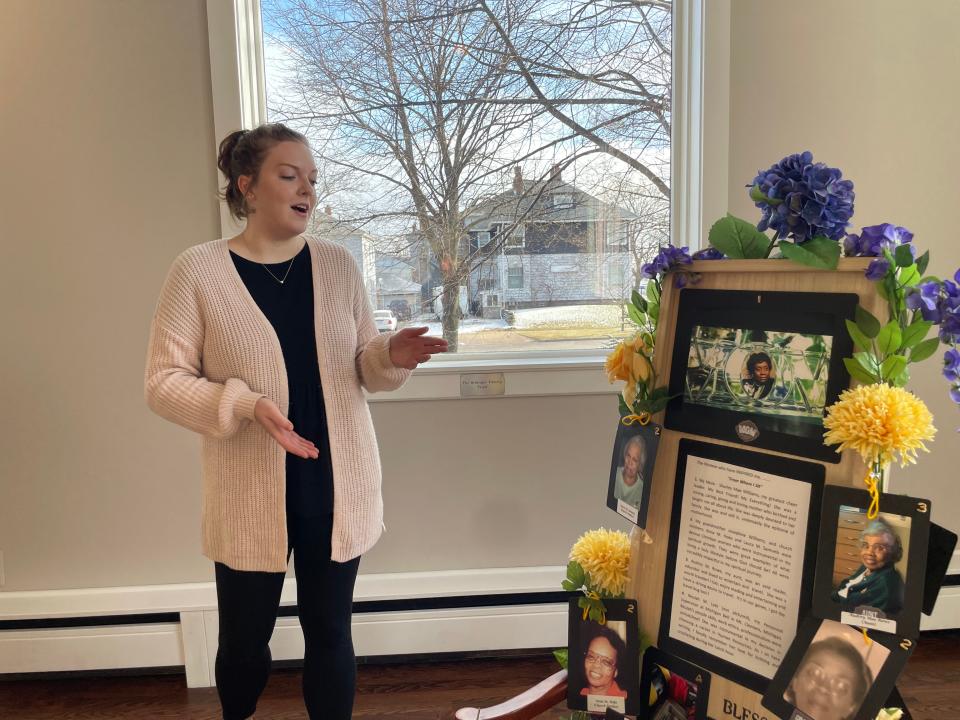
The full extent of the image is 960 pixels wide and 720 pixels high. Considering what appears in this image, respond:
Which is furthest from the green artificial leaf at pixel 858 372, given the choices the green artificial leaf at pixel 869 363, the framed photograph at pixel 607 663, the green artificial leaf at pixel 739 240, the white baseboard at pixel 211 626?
the white baseboard at pixel 211 626

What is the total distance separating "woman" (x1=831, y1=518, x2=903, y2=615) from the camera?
72 centimetres

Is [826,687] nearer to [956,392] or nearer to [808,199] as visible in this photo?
[956,392]

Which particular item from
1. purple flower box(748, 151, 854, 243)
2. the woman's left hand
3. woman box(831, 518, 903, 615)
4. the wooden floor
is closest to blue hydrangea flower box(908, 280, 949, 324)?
purple flower box(748, 151, 854, 243)

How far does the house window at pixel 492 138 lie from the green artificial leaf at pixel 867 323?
1215 millimetres

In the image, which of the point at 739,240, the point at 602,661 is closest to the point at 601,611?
the point at 602,661

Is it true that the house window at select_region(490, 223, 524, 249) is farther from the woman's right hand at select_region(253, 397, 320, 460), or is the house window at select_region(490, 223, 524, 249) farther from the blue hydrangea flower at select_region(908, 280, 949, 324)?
the blue hydrangea flower at select_region(908, 280, 949, 324)

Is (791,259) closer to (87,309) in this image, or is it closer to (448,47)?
(448,47)

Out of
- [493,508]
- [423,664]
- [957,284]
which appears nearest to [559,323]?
[493,508]

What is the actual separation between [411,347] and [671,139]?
1.17 metres

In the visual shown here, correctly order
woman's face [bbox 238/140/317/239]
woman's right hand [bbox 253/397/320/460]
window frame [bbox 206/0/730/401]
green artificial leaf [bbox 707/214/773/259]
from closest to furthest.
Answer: green artificial leaf [bbox 707/214/773/259], woman's right hand [bbox 253/397/320/460], woman's face [bbox 238/140/317/239], window frame [bbox 206/0/730/401]

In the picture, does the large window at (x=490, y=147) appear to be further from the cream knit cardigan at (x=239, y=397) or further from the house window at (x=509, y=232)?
the cream knit cardigan at (x=239, y=397)

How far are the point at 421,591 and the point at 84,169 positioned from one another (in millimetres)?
1560

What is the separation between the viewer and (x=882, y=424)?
28.6 inches

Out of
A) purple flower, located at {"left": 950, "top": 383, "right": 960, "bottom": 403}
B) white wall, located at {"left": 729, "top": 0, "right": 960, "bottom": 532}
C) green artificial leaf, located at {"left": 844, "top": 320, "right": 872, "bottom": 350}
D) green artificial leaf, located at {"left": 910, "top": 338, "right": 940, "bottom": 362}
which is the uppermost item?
white wall, located at {"left": 729, "top": 0, "right": 960, "bottom": 532}
